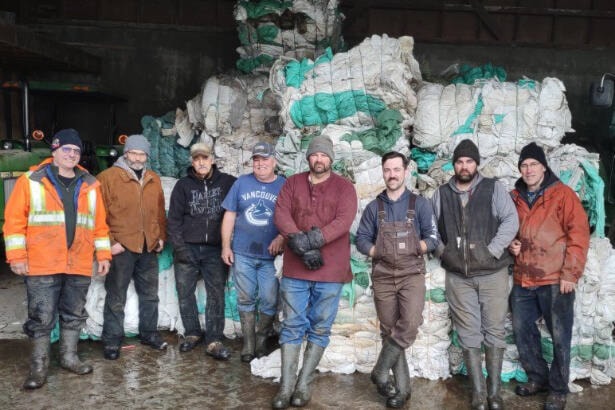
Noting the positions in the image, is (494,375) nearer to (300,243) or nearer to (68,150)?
(300,243)

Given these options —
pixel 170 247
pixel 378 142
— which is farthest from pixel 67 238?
pixel 378 142

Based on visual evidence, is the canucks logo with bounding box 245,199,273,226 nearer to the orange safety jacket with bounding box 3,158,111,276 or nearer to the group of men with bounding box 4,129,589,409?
the group of men with bounding box 4,129,589,409

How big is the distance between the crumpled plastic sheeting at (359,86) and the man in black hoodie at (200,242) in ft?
3.20

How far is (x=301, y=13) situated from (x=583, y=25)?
6.42m

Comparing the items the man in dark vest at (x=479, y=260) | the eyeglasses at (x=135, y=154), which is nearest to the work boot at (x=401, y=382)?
the man in dark vest at (x=479, y=260)

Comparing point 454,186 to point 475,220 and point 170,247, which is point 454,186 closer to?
point 475,220

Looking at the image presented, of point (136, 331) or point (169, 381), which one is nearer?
point (169, 381)

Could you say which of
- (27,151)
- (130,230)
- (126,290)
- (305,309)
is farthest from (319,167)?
(27,151)

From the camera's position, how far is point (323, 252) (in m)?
3.93

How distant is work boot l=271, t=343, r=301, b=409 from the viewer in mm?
3904

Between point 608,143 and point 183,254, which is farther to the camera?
point 608,143

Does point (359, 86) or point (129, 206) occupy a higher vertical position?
point (359, 86)

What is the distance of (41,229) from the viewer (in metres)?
4.11

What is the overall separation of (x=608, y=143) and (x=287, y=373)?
4864 millimetres
